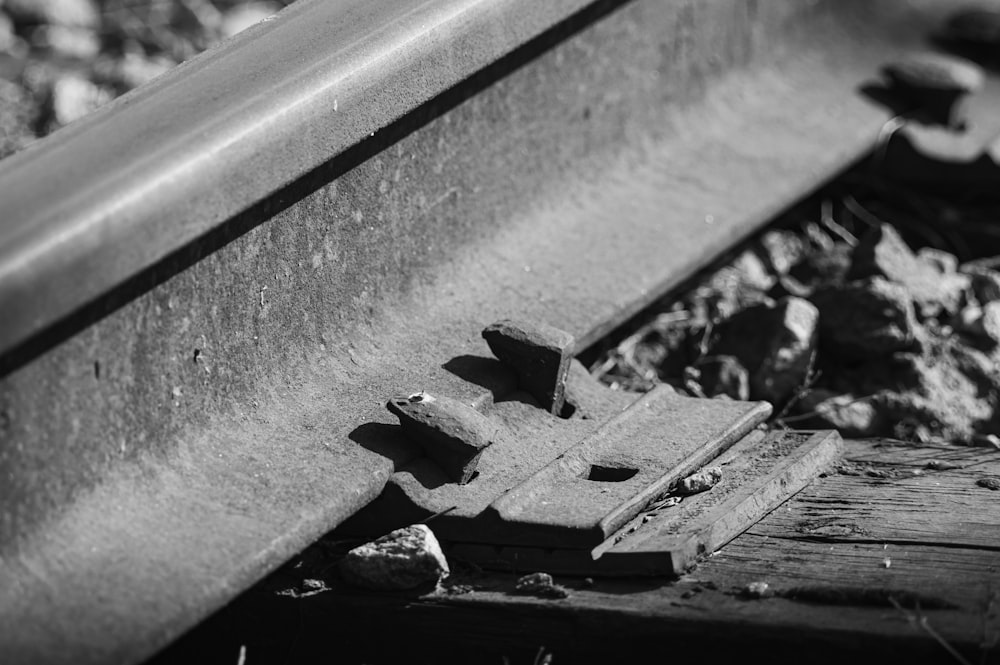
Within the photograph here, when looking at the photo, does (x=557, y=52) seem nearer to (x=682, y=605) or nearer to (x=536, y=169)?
(x=536, y=169)

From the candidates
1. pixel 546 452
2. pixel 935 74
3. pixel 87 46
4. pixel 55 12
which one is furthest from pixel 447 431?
pixel 55 12

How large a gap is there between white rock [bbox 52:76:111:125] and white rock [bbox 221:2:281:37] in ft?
2.00

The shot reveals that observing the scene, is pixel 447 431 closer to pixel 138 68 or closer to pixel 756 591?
pixel 756 591

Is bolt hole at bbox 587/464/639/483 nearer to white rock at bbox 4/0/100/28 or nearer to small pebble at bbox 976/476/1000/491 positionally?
small pebble at bbox 976/476/1000/491

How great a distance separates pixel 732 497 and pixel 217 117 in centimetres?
91

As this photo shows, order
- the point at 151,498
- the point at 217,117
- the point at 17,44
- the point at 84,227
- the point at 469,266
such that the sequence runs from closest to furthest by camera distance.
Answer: the point at 84,227 < the point at 151,498 < the point at 217,117 < the point at 469,266 < the point at 17,44

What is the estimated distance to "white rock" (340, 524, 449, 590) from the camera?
1790 mm

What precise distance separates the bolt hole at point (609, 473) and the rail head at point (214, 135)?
0.62 metres

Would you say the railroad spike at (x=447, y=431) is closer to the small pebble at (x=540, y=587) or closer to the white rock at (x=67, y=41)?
the small pebble at (x=540, y=587)

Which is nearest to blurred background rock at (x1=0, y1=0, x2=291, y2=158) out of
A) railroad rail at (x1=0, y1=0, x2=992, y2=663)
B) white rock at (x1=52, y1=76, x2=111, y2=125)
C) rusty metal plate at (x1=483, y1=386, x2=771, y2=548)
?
white rock at (x1=52, y1=76, x2=111, y2=125)

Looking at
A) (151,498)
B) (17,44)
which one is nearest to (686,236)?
(151,498)

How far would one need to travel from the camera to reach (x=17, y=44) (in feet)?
13.4

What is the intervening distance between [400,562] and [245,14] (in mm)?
2851

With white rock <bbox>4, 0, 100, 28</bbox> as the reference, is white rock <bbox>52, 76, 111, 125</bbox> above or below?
below
